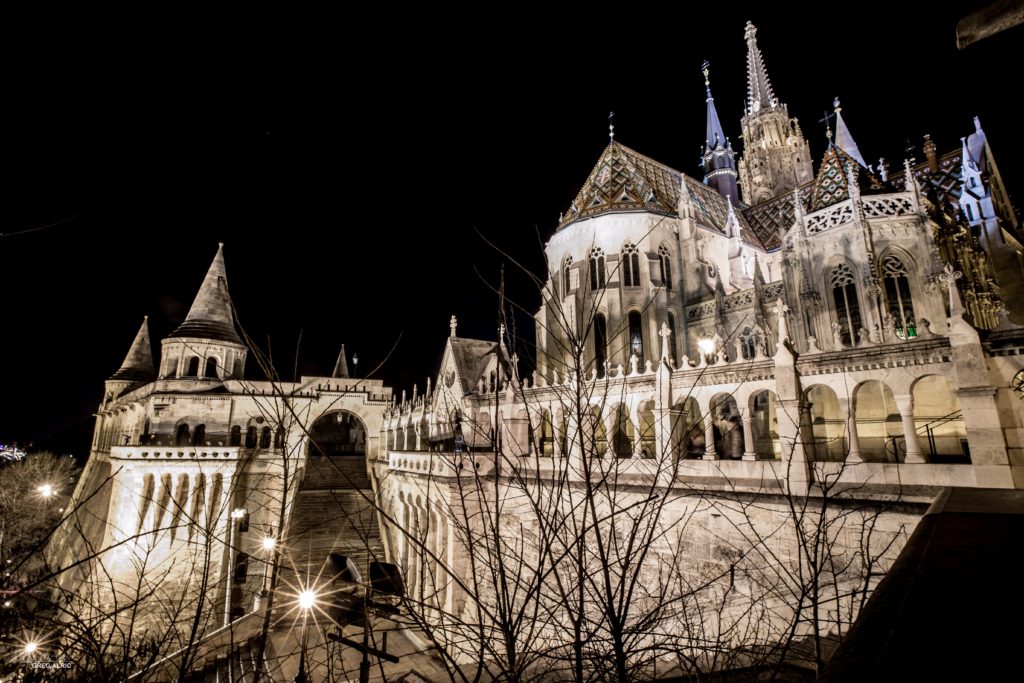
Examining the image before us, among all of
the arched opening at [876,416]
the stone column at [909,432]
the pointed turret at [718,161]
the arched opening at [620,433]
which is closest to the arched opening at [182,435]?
the arched opening at [620,433]

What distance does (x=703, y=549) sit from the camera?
934 cm

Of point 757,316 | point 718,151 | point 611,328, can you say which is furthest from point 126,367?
point 718,151

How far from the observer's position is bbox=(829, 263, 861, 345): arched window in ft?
57.6

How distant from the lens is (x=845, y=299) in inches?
703

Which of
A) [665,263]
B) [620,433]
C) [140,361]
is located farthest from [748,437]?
[140,361]

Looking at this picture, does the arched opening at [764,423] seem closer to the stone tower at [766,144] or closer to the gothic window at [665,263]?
the gothic window at [665,263]

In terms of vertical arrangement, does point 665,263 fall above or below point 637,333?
above

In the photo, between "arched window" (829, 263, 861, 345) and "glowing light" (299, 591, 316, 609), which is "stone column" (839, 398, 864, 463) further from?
"arched window" (829, 263, 861, 345)

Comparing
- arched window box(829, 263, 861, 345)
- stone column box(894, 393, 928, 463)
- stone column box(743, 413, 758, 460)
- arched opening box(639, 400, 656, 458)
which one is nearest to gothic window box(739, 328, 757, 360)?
arched window box(829, 263, 861, 345)

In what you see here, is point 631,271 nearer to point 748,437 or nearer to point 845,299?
point 845,299

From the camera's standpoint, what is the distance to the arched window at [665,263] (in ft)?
82.2

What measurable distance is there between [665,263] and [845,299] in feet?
30.2

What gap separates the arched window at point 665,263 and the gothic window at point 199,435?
33.3m

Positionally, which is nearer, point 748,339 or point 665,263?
point 748,339
